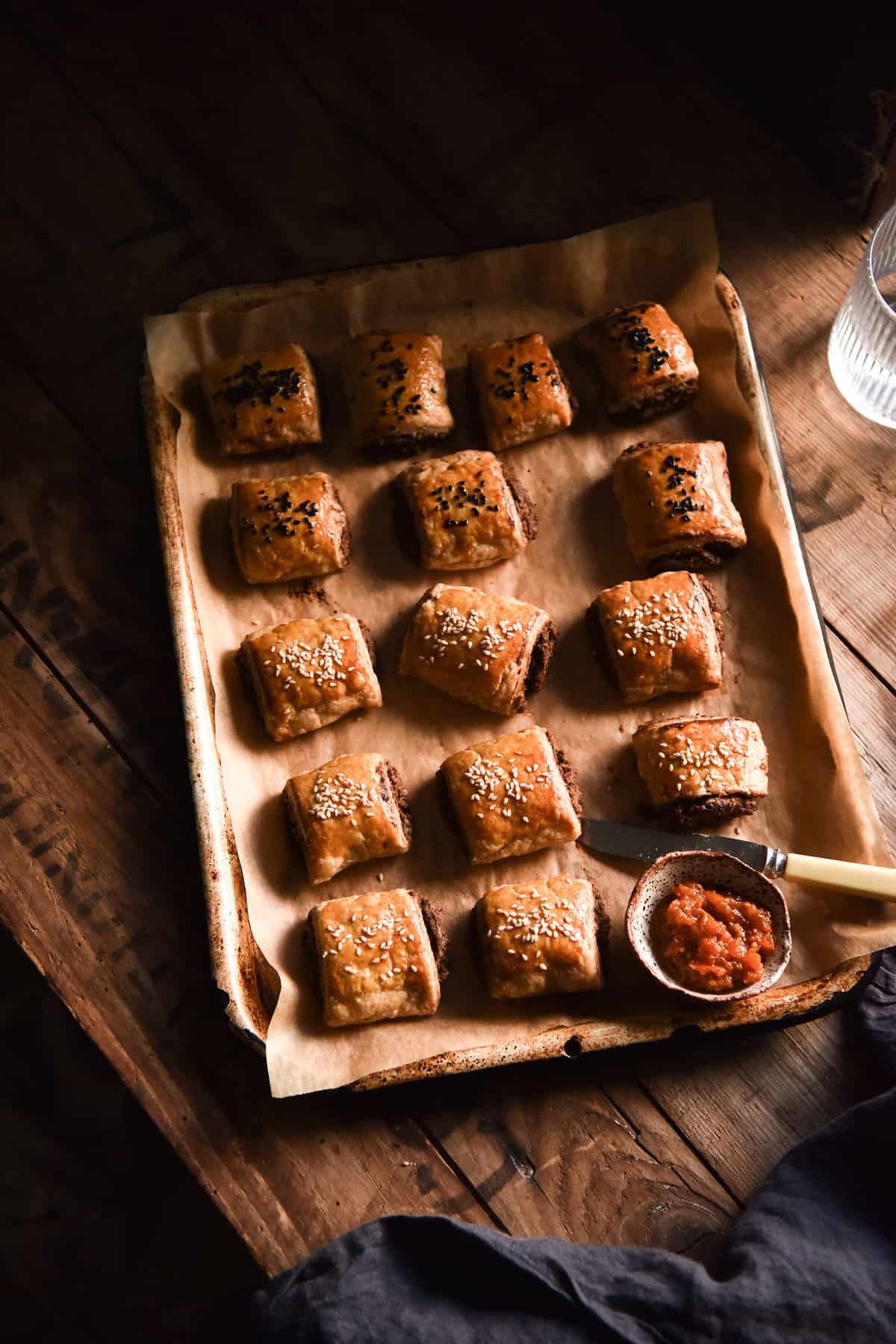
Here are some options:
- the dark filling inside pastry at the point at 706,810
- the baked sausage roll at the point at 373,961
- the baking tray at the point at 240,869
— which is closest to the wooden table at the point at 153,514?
the baking tray at the point at 240,869

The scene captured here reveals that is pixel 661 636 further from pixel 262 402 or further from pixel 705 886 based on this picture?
pixel 262 402

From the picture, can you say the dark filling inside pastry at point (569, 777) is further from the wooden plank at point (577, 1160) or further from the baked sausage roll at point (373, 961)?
the wooden plank at point (577, 1160)

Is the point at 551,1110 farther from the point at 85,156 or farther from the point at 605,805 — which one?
the point at 85,156

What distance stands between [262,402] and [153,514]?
0.48 metres

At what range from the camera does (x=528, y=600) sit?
12.4 feet

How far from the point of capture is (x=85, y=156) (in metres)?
4.17

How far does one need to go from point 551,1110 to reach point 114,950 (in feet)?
4.16

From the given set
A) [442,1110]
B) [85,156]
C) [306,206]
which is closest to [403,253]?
[306,206]

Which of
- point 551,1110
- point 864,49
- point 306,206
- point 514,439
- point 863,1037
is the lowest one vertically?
point 863,1037

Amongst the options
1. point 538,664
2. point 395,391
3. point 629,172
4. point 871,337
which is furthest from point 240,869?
point 629,172

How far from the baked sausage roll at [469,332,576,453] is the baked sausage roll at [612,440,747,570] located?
269mm

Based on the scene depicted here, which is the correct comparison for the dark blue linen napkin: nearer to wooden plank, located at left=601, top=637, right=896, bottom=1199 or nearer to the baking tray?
wooden plank, located at left=601, top=637, right=896, bottom=1199

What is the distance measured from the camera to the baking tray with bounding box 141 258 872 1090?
10.5 feet

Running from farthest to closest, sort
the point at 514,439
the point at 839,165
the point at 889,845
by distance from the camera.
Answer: the point at 839,165, the point at 514,439, the point at 889,845
